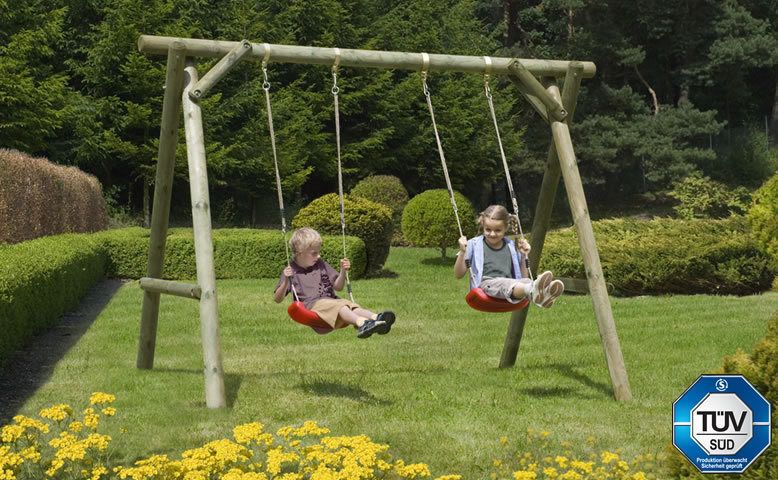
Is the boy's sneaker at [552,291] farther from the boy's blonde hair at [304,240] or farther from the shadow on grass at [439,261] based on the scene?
the shadow on grass at [439,261]

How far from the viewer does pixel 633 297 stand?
573 inches

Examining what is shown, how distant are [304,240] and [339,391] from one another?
1241 mm

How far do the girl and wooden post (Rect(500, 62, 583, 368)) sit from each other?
0.35 metres

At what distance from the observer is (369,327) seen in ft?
21.5

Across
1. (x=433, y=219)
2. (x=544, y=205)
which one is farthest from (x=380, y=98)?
(x=544, y=205)

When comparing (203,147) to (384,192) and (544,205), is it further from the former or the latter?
(384,192)

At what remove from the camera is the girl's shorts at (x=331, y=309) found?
672cm

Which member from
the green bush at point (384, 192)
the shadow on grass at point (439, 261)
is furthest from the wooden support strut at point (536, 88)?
the green bush at point (384, 192)

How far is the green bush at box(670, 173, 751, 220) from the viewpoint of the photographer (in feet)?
98.8

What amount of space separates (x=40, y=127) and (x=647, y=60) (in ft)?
75.6

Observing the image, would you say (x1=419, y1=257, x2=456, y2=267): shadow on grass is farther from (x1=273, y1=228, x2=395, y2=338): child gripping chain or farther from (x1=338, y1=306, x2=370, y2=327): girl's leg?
(x1=338, y1=306, x2=370, y2=327): girl's leg

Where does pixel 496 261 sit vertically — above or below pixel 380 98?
below

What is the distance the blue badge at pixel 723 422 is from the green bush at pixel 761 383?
0.53ft

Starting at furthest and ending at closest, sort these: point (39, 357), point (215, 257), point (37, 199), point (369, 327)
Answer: point (215, 257), point (37, 199), point (39, 357), point (369, 327)
